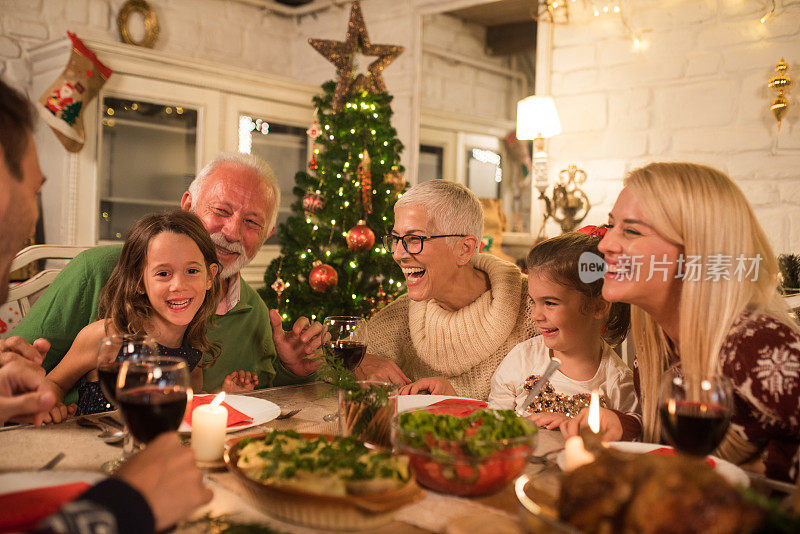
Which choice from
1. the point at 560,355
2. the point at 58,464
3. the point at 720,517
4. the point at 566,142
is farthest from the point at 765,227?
the point at 58,464

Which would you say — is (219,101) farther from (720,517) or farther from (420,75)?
(720,517)

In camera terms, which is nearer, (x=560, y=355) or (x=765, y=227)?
(x=560, y=355)

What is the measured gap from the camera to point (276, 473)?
0.91 metres

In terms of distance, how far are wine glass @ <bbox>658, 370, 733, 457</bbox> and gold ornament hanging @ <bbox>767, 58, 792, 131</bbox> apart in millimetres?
2623

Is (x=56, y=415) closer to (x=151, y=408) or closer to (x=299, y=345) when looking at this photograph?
(x=151, y=408)

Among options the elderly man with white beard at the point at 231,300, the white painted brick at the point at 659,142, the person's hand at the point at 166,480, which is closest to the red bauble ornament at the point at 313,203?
the elderly man with white beard at the point at 231,300

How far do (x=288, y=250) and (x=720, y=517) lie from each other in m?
3.23

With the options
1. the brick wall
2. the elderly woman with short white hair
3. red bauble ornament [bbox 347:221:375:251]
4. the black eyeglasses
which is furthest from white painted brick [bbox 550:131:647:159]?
the black eyeglasses

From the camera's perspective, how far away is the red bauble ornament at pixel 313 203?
140 inches

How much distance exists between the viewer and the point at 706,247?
4.29 ft

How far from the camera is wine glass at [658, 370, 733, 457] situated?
3.12ft

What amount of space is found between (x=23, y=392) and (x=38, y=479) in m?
0.42

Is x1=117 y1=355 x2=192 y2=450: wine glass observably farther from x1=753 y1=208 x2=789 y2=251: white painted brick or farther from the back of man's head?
x1=753 y1=208 x2=789 y2=251: white painted brick

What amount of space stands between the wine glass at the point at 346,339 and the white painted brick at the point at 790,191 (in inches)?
101
